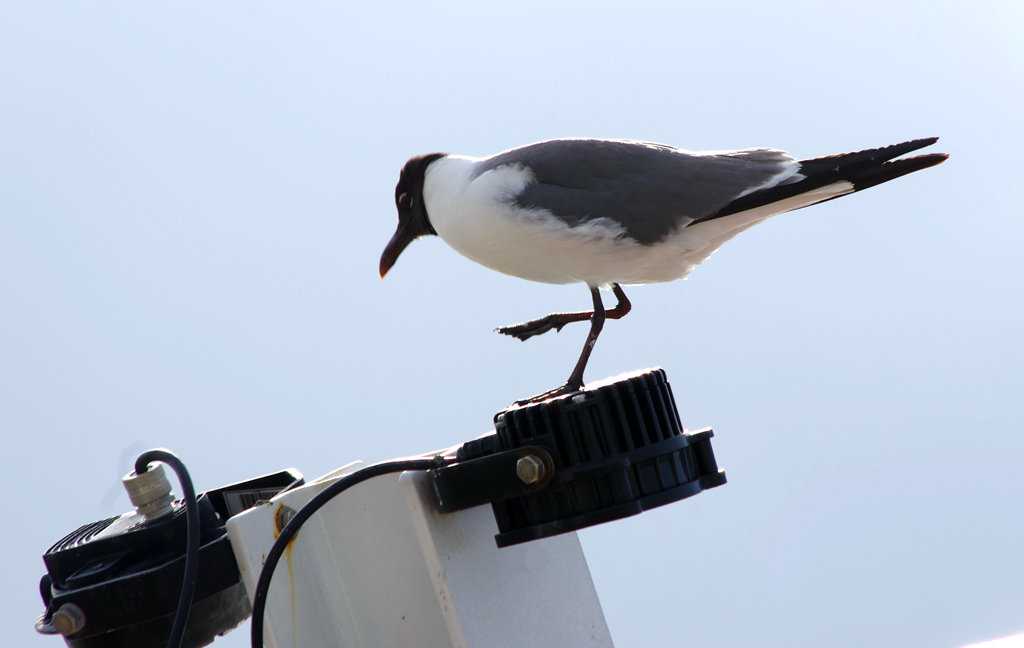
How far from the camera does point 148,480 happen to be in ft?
3.02

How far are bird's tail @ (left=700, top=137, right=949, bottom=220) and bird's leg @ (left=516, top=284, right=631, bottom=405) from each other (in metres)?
0.22

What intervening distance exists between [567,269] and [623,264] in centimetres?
8

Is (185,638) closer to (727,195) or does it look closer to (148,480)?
(148,480)

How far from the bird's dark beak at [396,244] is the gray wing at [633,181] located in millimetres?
327

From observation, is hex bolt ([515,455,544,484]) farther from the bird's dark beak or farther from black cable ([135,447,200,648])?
the bird's dark beak

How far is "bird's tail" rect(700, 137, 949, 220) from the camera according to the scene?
1321 millimetres

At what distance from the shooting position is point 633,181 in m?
1.50

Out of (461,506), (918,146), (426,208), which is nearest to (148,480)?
(461,506)

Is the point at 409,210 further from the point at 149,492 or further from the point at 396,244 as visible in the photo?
the point at 149,492

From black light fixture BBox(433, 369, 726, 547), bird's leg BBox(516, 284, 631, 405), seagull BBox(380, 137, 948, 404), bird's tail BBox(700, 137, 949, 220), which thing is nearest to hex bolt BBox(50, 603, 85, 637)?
black light fixture BBox(433, 369, 726, 547)

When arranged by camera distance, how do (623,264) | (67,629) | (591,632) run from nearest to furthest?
(67,629) < (591,632) < (623,264)

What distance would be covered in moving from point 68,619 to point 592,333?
83 cm

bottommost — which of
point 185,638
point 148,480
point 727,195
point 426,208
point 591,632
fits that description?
point 591,632

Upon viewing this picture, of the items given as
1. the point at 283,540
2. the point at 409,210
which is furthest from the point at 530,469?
the point at 409,210
